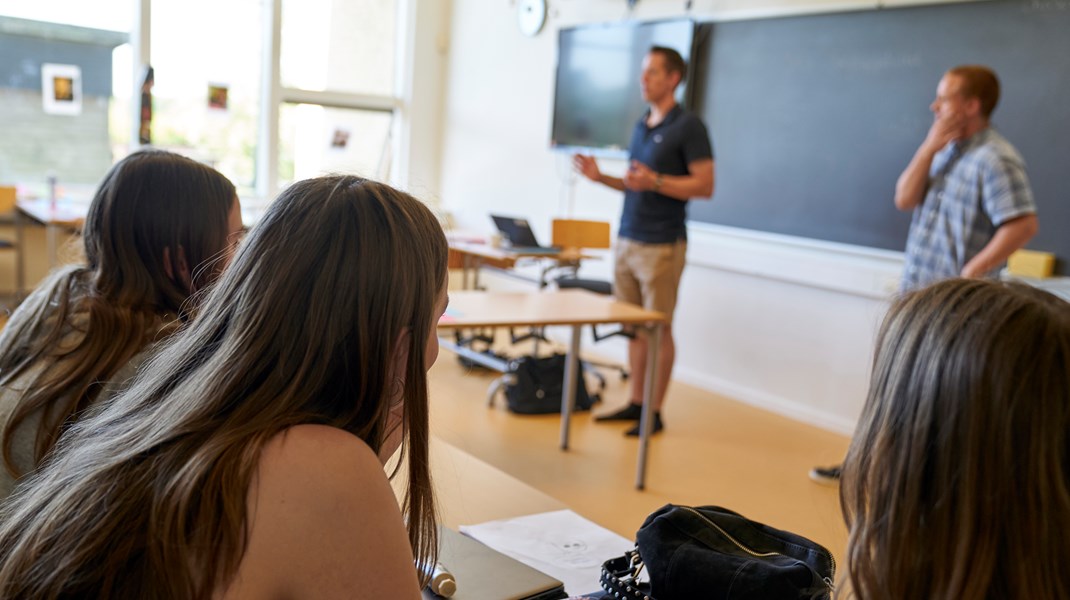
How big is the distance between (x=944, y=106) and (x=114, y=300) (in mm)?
2835

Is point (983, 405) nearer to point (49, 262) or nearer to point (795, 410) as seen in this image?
point (795, 410)

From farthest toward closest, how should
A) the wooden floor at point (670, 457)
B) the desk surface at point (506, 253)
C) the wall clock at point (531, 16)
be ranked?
the wall clock at point (531, 16) → the desk surface at point (506, 253) → the wooden floor at point (670, 457)

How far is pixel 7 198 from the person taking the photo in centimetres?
544

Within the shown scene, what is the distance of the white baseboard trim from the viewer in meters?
4.45

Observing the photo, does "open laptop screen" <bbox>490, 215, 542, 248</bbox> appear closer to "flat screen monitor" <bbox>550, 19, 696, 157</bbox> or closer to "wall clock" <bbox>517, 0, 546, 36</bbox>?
"flat screen monitor" <bbox>550, 19, 696, 157</bbox>

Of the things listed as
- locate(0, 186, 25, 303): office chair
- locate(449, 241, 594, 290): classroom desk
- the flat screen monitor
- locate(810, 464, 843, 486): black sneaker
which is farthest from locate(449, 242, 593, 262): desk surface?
locate(0, 186, 25, 303): office chair

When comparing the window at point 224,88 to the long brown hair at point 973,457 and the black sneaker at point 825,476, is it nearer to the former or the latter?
the black sneaker at point 825,476

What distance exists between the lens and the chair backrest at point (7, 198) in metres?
5.42

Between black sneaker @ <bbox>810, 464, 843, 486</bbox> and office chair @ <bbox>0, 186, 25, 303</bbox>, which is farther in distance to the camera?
office chair @ <bbox>0, 186, 25, 303</bbox>

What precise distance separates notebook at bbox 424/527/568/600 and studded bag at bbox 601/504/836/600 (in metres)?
0.10

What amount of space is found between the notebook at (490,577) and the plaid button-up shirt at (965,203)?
218 centimetres

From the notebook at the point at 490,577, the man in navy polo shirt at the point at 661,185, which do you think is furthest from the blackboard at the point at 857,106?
the notebook at the point at 490,577

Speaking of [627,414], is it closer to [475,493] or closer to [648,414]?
[648,414]

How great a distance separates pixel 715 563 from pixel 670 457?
2815 millimetres
